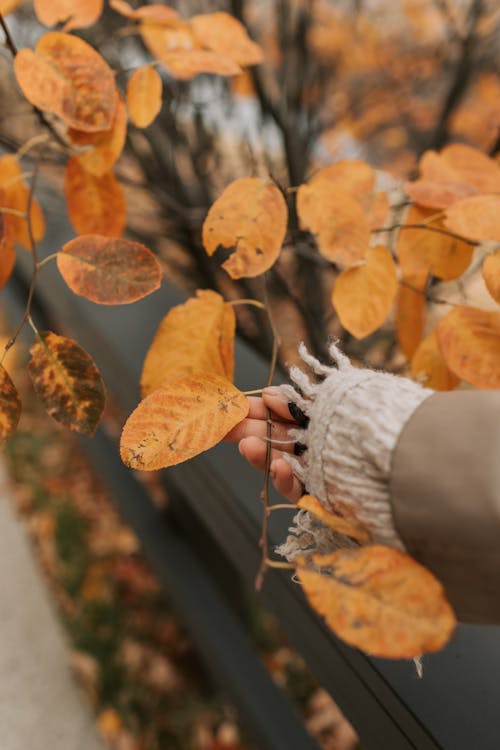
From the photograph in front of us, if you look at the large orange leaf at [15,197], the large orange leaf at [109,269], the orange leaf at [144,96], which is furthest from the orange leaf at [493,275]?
the large orange leaf at [15,197]

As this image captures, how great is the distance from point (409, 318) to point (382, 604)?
55 cm

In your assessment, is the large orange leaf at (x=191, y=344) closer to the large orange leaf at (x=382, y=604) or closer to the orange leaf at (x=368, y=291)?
the orange leaf at (x=368, y=291)

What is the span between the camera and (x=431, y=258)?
0.87 metres

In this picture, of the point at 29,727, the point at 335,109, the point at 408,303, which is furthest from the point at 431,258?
the point at 335,109

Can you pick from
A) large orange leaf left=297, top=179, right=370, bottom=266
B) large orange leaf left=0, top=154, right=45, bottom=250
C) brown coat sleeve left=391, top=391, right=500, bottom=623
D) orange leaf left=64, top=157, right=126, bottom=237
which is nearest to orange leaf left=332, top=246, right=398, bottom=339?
large orange leaf left=297, top=179, right=370, bottom=266

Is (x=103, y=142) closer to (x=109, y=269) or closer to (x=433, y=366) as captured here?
(x=109, y=269)

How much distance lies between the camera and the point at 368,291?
81 cm

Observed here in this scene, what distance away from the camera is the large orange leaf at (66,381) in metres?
0.69

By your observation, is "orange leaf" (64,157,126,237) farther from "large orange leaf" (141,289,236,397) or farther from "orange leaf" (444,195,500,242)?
"orange leaf" (444,195,500,242)

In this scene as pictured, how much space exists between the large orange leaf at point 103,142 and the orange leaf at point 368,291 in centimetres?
35

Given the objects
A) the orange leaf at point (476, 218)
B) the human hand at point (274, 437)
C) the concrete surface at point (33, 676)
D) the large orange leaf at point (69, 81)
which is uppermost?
the large orange leaf at point (69, 81)

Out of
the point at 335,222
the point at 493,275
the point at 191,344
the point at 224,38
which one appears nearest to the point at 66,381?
the point at 191,344

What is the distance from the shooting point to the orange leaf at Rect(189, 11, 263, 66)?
3.22 feet

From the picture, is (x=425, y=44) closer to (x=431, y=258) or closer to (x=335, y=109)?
(x=335, y=109)
